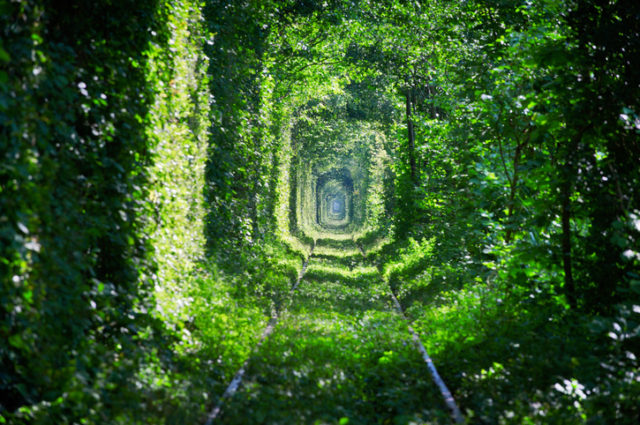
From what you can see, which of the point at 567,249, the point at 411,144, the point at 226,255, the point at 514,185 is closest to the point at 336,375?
the point at 567,249

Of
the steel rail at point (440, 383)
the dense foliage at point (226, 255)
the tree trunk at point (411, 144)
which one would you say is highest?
the tree trunk at point (411, 144)

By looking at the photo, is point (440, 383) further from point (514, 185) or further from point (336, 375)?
point (514, 185)

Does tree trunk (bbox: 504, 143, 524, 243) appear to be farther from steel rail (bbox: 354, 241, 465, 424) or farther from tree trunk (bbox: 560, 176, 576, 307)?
steel rail (bbox: 354, 241, 465, 424)

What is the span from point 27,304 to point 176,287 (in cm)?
320

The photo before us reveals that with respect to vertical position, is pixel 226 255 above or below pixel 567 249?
above

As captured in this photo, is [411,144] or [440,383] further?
[411,144]

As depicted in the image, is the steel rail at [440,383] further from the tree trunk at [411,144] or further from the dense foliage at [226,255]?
the tree trunk at [411,144]

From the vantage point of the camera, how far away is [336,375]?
21.3 ft

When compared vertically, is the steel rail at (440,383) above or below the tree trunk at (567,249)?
below

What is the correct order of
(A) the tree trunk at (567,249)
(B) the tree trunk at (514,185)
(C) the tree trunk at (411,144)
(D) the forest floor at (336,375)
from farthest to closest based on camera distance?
(C) the tree trunk at (411,144) → (B) the tree trunk at (514,185) → (A) the tree trunk at (567,249) → (D) the forest floor at (336,375)

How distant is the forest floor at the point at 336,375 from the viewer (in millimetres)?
5324

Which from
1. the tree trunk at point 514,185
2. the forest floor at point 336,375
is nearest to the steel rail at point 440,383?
the forest floor at point 336,375

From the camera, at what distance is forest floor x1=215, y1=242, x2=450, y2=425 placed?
532cm

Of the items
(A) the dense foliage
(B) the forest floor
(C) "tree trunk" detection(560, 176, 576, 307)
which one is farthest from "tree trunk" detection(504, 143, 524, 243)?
(B) the forest floor
